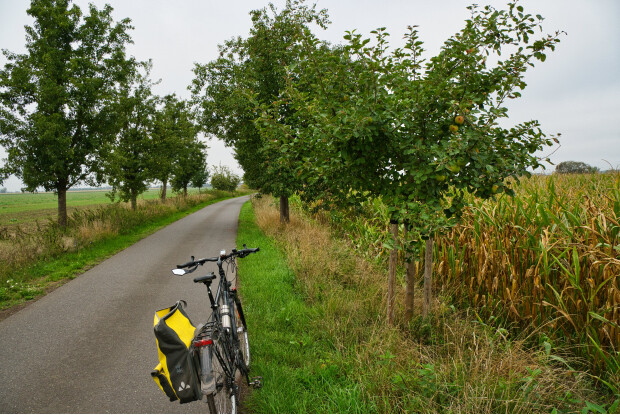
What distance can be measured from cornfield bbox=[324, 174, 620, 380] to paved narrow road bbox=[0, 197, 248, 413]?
3.55 metres

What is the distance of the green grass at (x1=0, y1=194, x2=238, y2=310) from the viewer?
19.6ft

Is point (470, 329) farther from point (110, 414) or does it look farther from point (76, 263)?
point (76, 263)

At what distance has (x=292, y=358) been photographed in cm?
360

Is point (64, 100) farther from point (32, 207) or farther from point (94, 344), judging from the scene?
point (32, 207)

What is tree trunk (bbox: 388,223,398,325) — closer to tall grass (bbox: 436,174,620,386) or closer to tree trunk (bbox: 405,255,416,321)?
tree trunk (bbox: 405,255,416,321)

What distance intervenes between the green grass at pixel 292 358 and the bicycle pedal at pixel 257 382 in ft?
0.15

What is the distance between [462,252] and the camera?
483 cm

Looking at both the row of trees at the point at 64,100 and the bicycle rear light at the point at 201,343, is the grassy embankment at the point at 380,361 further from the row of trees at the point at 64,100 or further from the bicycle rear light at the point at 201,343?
the row of trees at the point at 64,100

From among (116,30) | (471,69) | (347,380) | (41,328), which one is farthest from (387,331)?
(116,30)

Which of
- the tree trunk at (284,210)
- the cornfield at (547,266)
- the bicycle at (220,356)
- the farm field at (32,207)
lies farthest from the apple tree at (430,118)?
the farm field at (32,207)

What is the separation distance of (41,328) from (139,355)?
6.42 ft

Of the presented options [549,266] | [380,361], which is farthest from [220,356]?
[549,266]

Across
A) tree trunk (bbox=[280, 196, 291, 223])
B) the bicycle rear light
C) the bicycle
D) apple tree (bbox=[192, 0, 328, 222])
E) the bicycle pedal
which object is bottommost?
the bicycle pedal

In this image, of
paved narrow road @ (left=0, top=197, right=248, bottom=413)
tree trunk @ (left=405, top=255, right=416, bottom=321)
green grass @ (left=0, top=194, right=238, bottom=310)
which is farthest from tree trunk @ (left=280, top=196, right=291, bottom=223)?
tree trunk @ (left=405, top=255, right=416, bottom=321)
